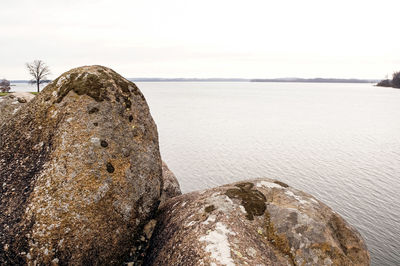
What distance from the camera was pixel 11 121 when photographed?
31.9 feet

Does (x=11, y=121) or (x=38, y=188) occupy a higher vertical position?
(x=11, y=121)

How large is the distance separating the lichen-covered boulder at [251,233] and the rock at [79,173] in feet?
4.54

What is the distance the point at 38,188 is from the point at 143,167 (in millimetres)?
3016

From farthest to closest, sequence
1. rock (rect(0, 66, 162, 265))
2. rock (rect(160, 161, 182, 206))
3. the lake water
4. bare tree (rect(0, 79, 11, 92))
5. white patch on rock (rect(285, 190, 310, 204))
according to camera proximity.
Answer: bare tree (rect(0, 79, 11, 92))
the lake water
rock (rect(160, 161, 182, 206))
white patch on rock (rect(285, 190, 310, 204))
rock (rect(0, 66, 162, 265))

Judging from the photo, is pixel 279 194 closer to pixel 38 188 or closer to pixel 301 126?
pixel 38 188

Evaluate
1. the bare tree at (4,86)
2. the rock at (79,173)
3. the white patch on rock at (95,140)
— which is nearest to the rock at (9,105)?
the rock at (79,173)

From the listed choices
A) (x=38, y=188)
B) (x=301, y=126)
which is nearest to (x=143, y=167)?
(x=38, y=188)

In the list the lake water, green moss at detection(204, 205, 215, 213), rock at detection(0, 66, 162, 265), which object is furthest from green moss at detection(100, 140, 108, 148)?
the lake water

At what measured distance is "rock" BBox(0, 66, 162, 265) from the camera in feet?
24.8

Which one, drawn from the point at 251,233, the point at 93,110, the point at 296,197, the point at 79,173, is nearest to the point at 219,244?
the point at 251,233

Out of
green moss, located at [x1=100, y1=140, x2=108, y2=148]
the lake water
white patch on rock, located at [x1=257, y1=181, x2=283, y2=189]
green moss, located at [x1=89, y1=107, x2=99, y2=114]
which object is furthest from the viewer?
the lake water

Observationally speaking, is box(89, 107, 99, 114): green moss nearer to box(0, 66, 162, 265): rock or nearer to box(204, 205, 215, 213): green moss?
box(0, 66, 162, 265): rock

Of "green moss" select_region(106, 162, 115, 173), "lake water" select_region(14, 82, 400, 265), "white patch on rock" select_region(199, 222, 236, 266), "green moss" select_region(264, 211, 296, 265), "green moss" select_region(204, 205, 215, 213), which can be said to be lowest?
"lake water" select_region(14, 82, 400, 265)

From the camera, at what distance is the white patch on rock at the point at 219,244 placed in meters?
6.79
